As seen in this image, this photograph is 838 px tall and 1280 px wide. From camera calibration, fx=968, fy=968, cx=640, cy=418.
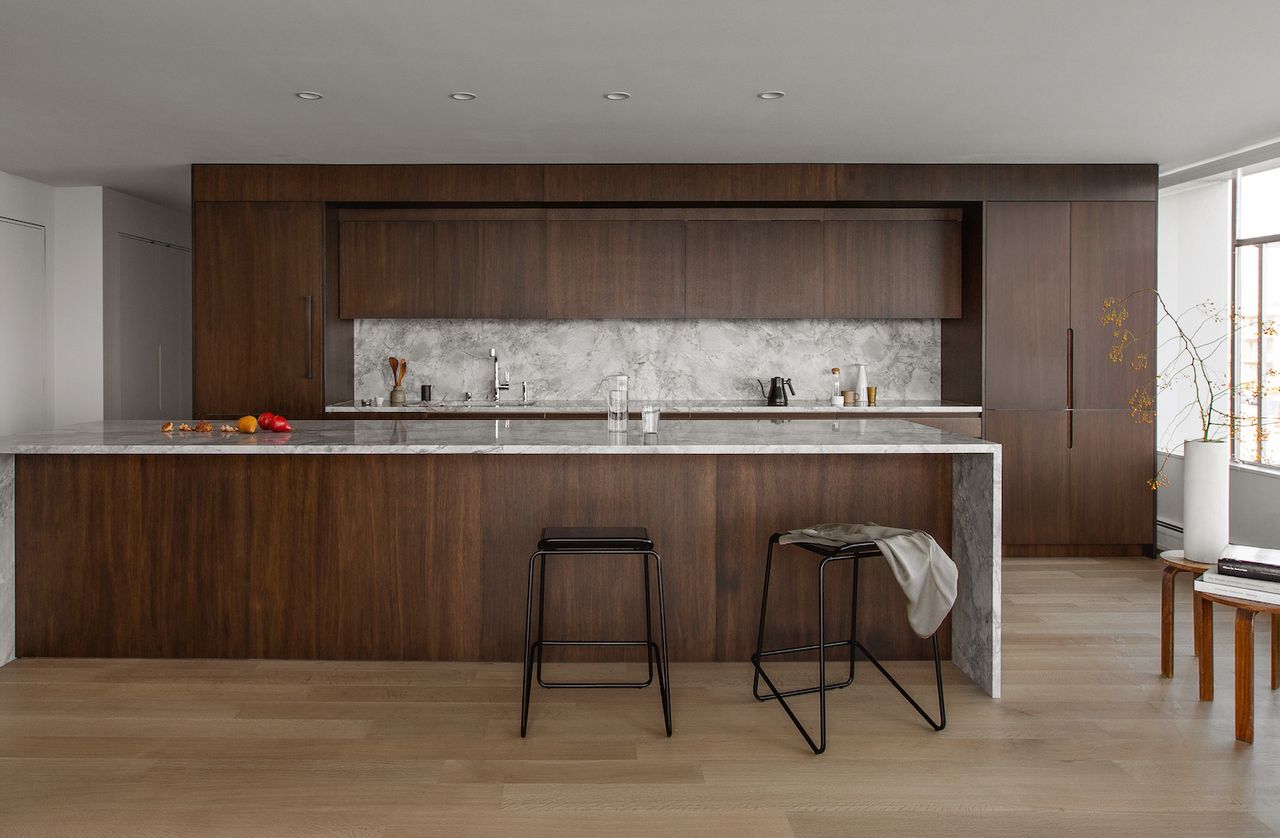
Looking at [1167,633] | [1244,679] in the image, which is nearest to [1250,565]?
[1244,679]

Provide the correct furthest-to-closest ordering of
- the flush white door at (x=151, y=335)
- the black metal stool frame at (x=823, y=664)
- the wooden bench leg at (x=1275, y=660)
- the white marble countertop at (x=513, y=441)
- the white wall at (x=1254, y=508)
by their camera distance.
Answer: the flush white door at (x=151, y=335)
the white wall at (x=1254, y=508)
the wooden bench leg at (x=1275, y=660)
the white marble countertop at (x=513, y=441)
the black metal stool frame at (x=823, y=664)

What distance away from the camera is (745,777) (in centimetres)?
271

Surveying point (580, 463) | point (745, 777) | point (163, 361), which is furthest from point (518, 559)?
point (163, 361)

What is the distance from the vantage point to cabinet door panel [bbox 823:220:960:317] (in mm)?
6184

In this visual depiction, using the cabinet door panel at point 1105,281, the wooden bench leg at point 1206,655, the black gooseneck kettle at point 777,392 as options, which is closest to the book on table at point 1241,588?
the wooden bench leg at point 1206,655

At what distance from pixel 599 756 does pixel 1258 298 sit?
5175mm

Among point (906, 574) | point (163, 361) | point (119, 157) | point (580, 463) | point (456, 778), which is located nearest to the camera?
point (456, 778)

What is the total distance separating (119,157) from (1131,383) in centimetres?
633

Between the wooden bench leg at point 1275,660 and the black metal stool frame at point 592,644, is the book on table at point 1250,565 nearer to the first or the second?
the wooden bench leg at point 1275,660

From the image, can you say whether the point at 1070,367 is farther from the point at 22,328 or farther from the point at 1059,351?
the point at 22,328

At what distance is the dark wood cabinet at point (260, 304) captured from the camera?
5977 millimetres

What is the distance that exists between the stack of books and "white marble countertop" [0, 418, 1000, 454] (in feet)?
2.56

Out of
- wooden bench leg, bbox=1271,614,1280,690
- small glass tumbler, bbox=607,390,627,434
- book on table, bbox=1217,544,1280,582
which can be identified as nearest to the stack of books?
book on table, bbox=1217,544,1280,582

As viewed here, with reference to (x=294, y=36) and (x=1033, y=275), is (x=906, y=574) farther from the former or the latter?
(x=1033, y=275)
